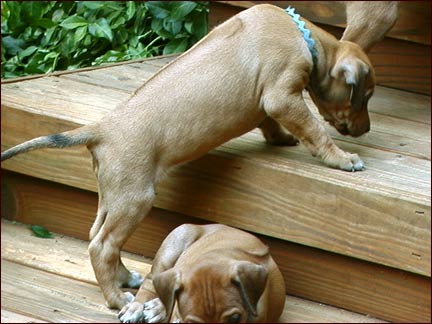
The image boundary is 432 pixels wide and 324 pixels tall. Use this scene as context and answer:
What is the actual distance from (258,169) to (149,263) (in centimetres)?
62

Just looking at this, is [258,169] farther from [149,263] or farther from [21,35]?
[21,35]

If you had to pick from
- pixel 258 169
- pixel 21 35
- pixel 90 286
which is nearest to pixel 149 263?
pixel 90 286

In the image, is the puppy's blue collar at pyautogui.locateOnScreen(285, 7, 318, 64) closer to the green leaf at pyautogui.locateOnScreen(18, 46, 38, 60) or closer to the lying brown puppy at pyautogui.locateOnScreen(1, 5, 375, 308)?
the lying brown puppy at pyautogui.locateOnScreen(1, 5, 375, 308)

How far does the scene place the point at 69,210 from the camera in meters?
4.43

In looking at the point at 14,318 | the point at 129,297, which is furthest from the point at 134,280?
the point at 14,318

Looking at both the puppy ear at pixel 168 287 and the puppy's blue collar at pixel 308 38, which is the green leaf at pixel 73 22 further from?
the puppy ear at pixel 168 287

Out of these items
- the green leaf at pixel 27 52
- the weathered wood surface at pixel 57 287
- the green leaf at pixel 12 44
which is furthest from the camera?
the green leaf at pixel 12 44

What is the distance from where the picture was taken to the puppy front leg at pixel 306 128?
4.00 meters

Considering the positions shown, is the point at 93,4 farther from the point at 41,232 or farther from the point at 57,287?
the point at 57,287

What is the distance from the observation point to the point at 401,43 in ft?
16.8

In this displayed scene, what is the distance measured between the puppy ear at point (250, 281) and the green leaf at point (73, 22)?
10.4 ft

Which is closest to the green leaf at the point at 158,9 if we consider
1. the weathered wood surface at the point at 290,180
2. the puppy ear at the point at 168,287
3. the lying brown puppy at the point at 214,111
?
the weathered wood surface at the point at 290,180

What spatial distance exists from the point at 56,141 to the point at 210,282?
824 mm

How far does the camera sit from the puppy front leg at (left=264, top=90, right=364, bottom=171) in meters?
4.00
